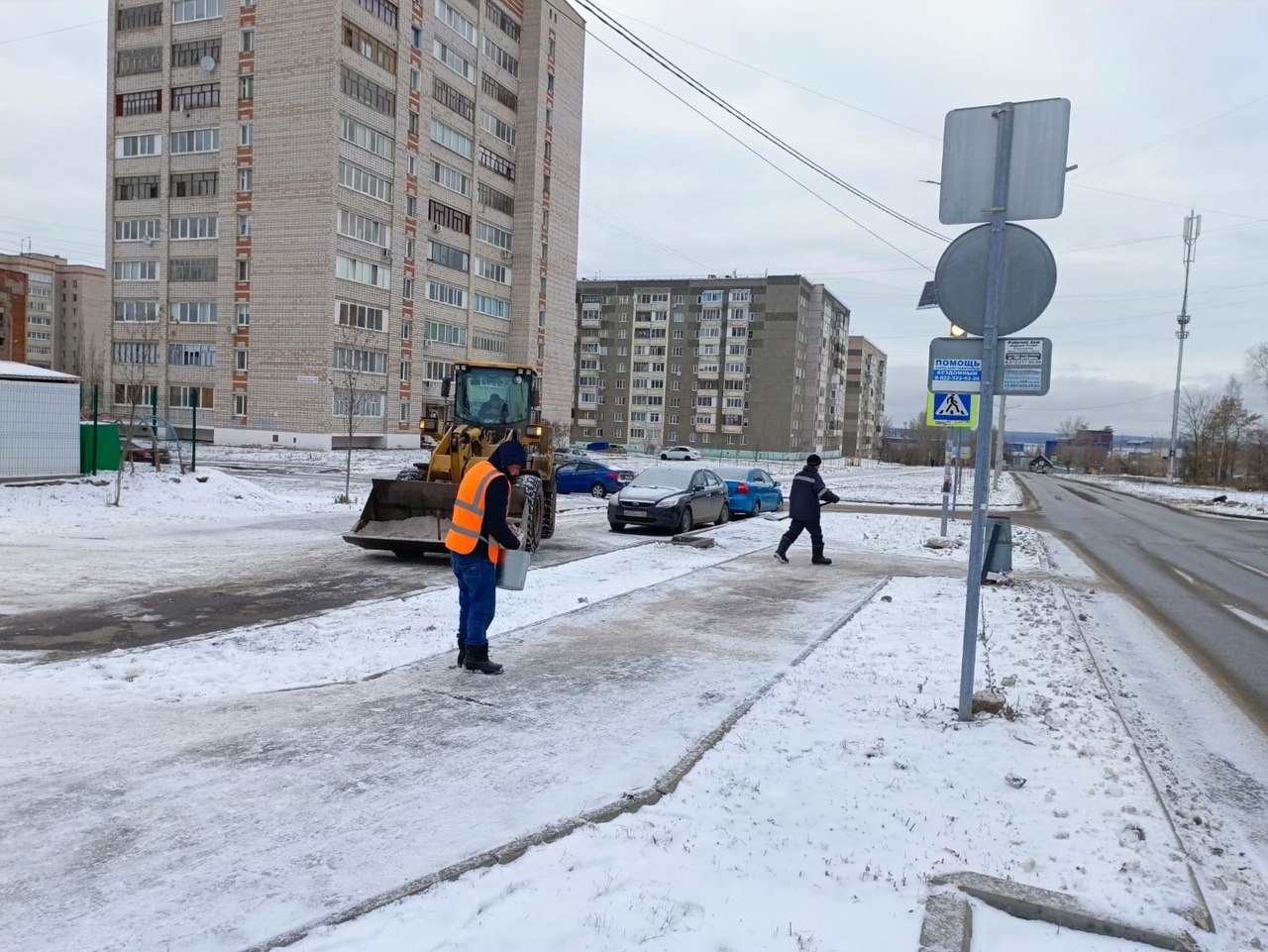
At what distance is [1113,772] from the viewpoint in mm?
4691

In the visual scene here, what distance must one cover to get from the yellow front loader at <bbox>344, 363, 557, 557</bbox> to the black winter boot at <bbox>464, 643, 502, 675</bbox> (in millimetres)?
4787

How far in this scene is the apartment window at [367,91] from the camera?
1932 inches

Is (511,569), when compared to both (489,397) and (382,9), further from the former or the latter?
(382,9)

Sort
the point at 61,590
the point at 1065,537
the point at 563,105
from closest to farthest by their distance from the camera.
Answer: the point at 61,590
the point at 1065,537
the point at 563,105

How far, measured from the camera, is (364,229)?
51281mm

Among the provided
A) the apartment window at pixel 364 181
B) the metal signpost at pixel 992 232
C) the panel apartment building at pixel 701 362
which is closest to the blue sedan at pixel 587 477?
the metal signpost at pixel 992 232

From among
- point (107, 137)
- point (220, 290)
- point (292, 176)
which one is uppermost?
point (107, 137)

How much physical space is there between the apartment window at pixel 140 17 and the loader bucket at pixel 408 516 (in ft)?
179

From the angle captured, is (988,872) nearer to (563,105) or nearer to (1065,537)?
(1065,537)

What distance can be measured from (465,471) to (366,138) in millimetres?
45286

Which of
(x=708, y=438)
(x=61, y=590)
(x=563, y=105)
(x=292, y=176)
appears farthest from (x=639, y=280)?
(x=61, y=590)

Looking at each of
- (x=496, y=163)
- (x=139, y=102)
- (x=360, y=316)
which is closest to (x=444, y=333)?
(x=360, y=316)

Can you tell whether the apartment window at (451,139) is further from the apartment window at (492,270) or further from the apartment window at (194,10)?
the apartment window at (194,10)

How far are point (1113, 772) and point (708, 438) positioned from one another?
98149 mm
